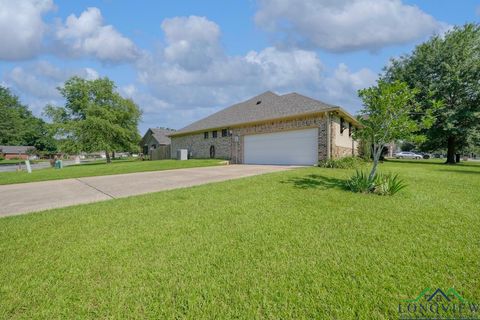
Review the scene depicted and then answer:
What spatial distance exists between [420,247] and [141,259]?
3.55 m

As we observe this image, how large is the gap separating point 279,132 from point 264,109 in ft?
10.9

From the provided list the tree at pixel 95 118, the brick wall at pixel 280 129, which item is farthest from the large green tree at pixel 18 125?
the brick wall at pixel 280 129

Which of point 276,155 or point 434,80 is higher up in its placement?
point 434,80

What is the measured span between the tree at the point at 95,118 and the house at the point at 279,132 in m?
9.45

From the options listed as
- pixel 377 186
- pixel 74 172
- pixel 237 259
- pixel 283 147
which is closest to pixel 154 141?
pixel 74 172

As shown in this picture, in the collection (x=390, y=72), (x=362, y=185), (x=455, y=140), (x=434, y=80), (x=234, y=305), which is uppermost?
(x=390, y=72)

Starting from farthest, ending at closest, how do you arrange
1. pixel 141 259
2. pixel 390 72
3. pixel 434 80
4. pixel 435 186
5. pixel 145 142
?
pixel 145 142 → pixel 390 72 → pixel 434 80 → pixel 435 186 → pixel 141 259

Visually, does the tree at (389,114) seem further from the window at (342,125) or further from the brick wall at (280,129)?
the window at (342,125)

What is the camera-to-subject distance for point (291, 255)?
2627 mm

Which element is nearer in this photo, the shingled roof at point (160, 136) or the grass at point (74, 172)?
the grass at point (74, 172)

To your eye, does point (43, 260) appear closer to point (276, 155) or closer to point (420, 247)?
point (420, 247)

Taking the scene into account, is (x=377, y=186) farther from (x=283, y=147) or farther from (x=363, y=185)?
(x=283, y=147)

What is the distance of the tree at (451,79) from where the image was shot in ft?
53.3

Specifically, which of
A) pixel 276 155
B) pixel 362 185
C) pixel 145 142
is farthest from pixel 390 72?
pixel 145 142
